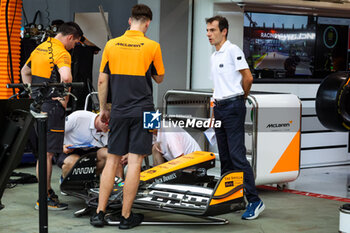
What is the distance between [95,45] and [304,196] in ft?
13.1

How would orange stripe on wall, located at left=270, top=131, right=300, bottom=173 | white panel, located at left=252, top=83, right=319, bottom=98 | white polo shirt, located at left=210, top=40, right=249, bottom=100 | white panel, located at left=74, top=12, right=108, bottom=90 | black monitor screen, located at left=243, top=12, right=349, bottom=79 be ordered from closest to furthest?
white polo shirt, located at left=210, top=40, right=249, bottom=100
orange stripe on wall, located at left=270, top=131, right=300, bottom=173
white panel, located at left=252, top=83, right=319, bottom=98
black monitor screen, located at left=243, top=12, right=349, bottom=79
white panel, located at left=74, top=12, right=108, bottom=90

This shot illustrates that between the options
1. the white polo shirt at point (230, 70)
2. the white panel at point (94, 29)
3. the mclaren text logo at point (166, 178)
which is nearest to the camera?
the white polo shirt at point (230, 70)

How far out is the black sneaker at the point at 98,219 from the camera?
5.07 m

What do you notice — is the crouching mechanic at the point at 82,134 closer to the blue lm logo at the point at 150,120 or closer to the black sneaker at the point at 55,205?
the black sneaker at the point at 55,205

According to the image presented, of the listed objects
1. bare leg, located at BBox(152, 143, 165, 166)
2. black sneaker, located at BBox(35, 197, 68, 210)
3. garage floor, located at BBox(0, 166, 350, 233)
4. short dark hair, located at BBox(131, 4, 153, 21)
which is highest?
short dark hair, located at BBox(131, 4, 153, 21)

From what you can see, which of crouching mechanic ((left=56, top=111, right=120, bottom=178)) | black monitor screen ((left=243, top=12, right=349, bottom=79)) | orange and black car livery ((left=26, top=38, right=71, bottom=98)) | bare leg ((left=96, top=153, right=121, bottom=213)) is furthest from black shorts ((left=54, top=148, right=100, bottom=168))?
black monitor screen ((left=243, top=12, right=349, bottom=79))

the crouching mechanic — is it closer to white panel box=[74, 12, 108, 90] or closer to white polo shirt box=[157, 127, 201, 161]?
white polo shirt box=[157, 127, 201, 161]

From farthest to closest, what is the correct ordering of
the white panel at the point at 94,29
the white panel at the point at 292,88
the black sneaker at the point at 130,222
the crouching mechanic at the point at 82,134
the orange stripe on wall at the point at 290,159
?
the white panel at the point at 94,29 < the white panel at the point at 292,88 < the orange stripe on wall at the point at 290,159 < the crouching mechanic at the point at 82,134 < the black sneaker at the point at 130,222

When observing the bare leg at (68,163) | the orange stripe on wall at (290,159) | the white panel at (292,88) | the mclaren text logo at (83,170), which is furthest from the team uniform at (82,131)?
the white panel at (292,88)

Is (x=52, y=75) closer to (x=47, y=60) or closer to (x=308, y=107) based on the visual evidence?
(x=47, y=60)

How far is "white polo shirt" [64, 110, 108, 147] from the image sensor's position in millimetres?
6383

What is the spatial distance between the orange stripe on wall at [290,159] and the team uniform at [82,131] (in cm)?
188

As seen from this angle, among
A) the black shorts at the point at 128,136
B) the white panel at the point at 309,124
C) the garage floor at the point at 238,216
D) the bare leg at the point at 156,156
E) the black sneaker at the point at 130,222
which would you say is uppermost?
the black shorts at the point at 128,136

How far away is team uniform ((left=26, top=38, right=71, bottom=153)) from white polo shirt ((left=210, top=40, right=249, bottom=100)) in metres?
1.41
